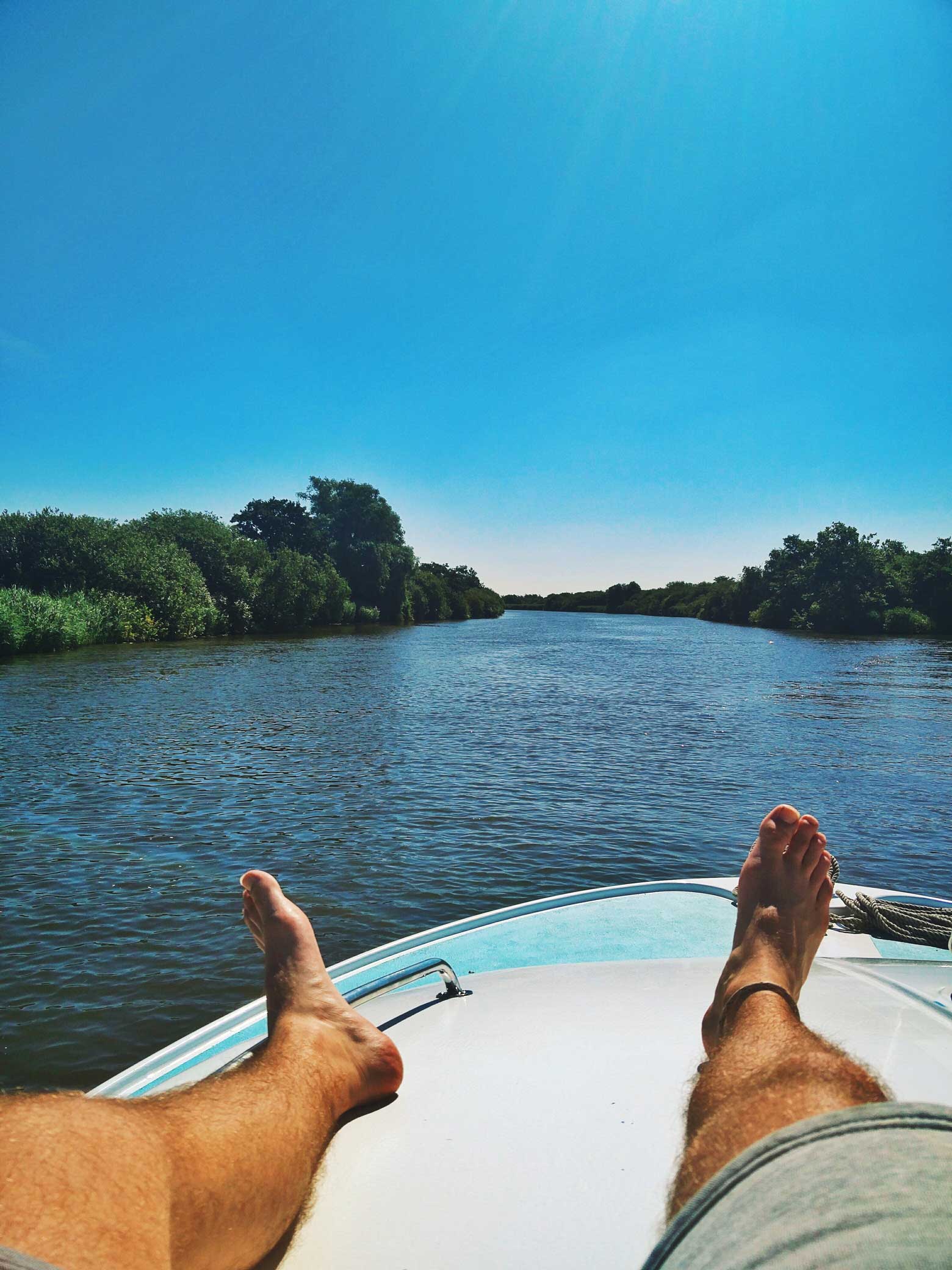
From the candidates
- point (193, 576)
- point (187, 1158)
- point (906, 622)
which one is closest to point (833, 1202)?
point (187, 1158)

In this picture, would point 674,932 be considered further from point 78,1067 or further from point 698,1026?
point 78,1067

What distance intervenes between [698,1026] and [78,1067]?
303 cm

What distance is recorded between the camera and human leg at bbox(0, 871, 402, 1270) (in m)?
1.05

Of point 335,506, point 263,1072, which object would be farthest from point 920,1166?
point 335,506

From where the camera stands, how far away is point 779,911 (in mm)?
2424

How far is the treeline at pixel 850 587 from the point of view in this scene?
59156mm

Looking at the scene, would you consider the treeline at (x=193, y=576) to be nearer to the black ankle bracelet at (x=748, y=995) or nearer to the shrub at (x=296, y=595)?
the shrub at (x=296, y=595)

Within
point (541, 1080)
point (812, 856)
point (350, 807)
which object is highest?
point (812, 856)

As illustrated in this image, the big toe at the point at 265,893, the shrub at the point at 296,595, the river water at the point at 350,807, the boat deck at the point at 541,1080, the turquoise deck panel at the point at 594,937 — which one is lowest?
the river water at the point at 350,807

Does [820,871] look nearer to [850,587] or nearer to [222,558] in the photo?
[222,558]

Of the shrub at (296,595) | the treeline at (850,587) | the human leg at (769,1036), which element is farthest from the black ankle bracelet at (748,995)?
the treeline at (850,587)

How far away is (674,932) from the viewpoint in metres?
3.23

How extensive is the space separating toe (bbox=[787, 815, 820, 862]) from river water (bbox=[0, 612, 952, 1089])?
3083 millimetres

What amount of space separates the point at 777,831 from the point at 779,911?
37 cm
